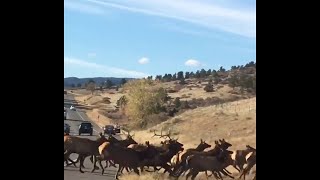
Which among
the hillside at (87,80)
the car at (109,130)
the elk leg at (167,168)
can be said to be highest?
the hillside at (87,80)

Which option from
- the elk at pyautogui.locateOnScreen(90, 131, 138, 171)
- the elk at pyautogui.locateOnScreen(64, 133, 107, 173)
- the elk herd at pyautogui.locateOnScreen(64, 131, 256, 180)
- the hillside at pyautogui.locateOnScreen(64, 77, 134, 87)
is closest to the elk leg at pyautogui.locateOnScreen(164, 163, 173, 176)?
the elk herd at pyautogui.locateOnScreen(64, 131, 256, 180)

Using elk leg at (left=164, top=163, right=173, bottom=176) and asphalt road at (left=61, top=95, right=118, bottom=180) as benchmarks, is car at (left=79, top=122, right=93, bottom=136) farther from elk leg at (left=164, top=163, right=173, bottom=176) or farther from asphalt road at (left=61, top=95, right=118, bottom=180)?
elk leg at (left=164, top=163, right=173, bottom=176)

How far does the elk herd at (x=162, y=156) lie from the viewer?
1908mm

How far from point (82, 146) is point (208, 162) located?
2.15 feet

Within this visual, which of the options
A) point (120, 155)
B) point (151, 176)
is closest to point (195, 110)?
point (151, 176)

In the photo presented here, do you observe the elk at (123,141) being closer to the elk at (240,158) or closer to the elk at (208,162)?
the elk at (208,162)

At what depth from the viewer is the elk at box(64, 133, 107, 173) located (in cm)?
170

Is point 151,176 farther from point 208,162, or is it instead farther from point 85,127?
point 85,127

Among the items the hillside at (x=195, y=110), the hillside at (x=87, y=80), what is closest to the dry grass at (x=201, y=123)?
the hillside at (x=195, y=110)

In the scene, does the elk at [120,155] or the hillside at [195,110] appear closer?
the elk at [120,155]
